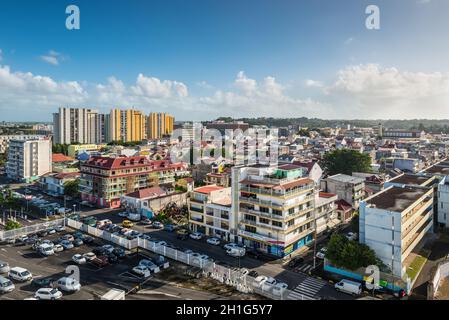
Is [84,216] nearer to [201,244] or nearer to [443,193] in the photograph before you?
[201,244]

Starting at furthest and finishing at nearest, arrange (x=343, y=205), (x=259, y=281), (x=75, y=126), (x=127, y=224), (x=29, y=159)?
(x=75, y=126) → (x=29, y=159) → (x=343, y=205) → (x=127, y=224) → (x=259, y=281)

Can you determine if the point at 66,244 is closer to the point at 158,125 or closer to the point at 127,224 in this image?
the point at 127,224

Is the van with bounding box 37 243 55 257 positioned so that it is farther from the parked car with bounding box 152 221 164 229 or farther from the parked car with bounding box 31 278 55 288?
the parked car with bounding box 152 221 164 229

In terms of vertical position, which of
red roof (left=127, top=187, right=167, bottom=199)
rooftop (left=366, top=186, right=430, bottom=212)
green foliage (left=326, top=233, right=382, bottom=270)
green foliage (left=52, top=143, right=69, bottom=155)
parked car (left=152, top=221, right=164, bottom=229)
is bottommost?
parked car (left=152, top=221, right=164, bottom=229)

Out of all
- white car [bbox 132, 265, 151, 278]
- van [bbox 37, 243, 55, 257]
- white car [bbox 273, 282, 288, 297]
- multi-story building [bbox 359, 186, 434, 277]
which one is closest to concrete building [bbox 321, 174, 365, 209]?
multi-story building [bbox 359, 186, 434, 277]

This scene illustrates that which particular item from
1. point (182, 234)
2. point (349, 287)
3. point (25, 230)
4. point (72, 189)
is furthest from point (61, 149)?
point (349, 287)

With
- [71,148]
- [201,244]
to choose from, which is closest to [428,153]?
[201,244]
